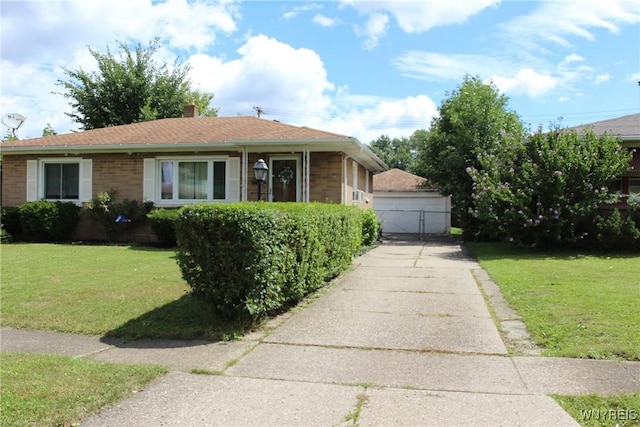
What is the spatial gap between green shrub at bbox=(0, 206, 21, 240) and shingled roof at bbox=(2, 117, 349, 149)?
233cm

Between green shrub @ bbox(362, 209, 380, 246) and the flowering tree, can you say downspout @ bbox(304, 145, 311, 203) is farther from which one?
the flowering tree

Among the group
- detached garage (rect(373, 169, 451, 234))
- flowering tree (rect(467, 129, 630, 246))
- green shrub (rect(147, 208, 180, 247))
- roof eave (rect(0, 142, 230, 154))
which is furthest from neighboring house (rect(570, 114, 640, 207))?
green shrub (rect(147, 208, 180, 247))

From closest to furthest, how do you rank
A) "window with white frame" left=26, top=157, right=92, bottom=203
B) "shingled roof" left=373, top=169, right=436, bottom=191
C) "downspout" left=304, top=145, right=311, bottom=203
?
"downspout" left=304, top=145, right=311, bottom=203 < "window with white frame" left=26, top=157, right=92, bottom=203 < "shingled roof" left=373, top=169, right=436, bottom=191

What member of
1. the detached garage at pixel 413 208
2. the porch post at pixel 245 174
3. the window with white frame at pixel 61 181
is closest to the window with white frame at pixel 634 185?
the detached garage at pixel 413 208

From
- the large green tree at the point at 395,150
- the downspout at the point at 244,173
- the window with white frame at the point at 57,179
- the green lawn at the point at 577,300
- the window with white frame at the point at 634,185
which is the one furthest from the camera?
the large green tree at the point at 395,150

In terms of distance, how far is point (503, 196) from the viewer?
48.2ft

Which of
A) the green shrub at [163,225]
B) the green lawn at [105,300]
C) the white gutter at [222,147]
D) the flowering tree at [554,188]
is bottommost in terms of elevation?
the green lawn at [105,300]

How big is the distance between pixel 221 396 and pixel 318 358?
1278mm

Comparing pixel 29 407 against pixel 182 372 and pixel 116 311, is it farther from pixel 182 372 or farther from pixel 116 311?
pixel 116 311

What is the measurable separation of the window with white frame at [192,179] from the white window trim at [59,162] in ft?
8.61

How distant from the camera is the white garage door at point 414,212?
2777 centimetres

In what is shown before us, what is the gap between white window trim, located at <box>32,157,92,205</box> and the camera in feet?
56.5

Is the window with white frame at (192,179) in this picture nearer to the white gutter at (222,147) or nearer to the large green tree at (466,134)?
the white gutter at (222,147)

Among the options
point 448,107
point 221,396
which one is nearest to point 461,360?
point 221,396
